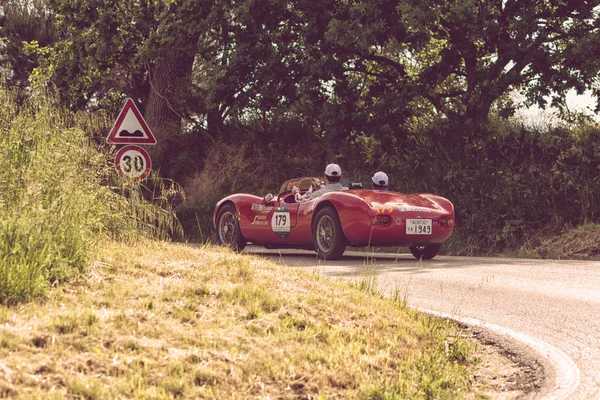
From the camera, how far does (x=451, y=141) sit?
678 inches

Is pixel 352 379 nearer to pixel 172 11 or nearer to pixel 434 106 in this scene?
pixel 434 106

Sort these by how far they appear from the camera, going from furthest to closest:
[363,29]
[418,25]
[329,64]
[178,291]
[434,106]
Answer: [434,106] → [329,64] → [363,29] → [418,25] → [178,291]

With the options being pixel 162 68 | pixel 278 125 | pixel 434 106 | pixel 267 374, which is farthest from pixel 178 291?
pixel 162 68

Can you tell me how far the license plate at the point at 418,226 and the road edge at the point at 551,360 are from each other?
4845 mm

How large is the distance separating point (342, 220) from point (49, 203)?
19.4ft

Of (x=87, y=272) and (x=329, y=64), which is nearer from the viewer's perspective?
(x=87, y=272)

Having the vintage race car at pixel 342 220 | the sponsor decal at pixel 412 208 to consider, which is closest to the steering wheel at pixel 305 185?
the vintage race car at pixel 342 220

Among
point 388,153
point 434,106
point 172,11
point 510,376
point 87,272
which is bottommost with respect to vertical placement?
point 510,376

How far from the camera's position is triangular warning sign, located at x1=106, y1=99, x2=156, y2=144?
548 inches

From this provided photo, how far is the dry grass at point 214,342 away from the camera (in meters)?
3.88

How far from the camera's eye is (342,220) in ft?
38.6

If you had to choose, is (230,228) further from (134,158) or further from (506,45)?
(506,45)

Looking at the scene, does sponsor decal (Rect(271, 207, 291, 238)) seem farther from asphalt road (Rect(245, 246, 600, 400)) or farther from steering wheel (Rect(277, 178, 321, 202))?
asphalt road (Rect(245, 246, 600, 400))

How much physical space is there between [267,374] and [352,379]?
466 mm
